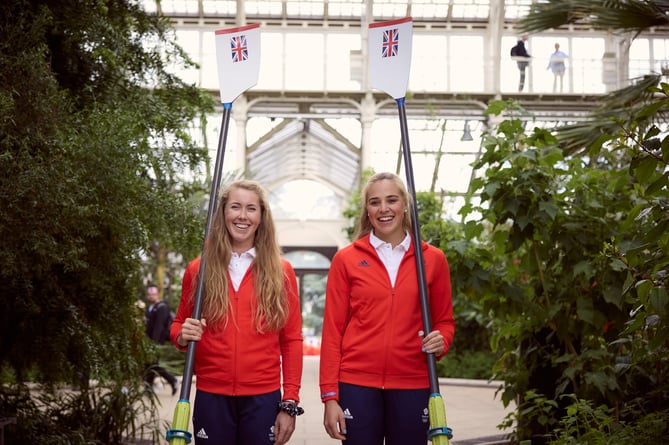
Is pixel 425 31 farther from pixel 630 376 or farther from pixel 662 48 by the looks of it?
pixel 630 376

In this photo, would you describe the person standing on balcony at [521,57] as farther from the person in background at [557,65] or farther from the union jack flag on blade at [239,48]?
the union jack flag on blade at [239,48]

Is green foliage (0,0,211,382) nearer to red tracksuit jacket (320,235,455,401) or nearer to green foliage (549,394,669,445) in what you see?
red tracksuit jacket (320,235,455,401)

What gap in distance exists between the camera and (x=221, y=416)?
120 inches

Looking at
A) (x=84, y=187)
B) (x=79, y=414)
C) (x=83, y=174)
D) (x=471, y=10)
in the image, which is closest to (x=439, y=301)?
(x=84, y=187)

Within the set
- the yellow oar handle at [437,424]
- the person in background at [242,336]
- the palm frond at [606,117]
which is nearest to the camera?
the yellow oar handle at [437,424]

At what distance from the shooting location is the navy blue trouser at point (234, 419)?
119 inches

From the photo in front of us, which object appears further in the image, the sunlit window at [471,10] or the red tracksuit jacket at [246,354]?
the sunlit window at [471,10]

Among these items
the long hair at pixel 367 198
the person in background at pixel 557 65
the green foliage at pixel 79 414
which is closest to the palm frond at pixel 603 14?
the long hair at pixel 367 198

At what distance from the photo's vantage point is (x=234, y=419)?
3068 millimetres

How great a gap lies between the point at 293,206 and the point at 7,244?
21.2 m

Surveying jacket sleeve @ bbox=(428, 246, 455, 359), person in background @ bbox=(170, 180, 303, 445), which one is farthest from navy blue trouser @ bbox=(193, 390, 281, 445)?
jacket sleeve @ bbox=(428, 246, 455, 359)

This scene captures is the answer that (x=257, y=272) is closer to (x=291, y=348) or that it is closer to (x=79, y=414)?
(x=291, y=348)

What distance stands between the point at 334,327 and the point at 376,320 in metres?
0.15

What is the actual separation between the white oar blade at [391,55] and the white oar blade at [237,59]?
1.60 feet
